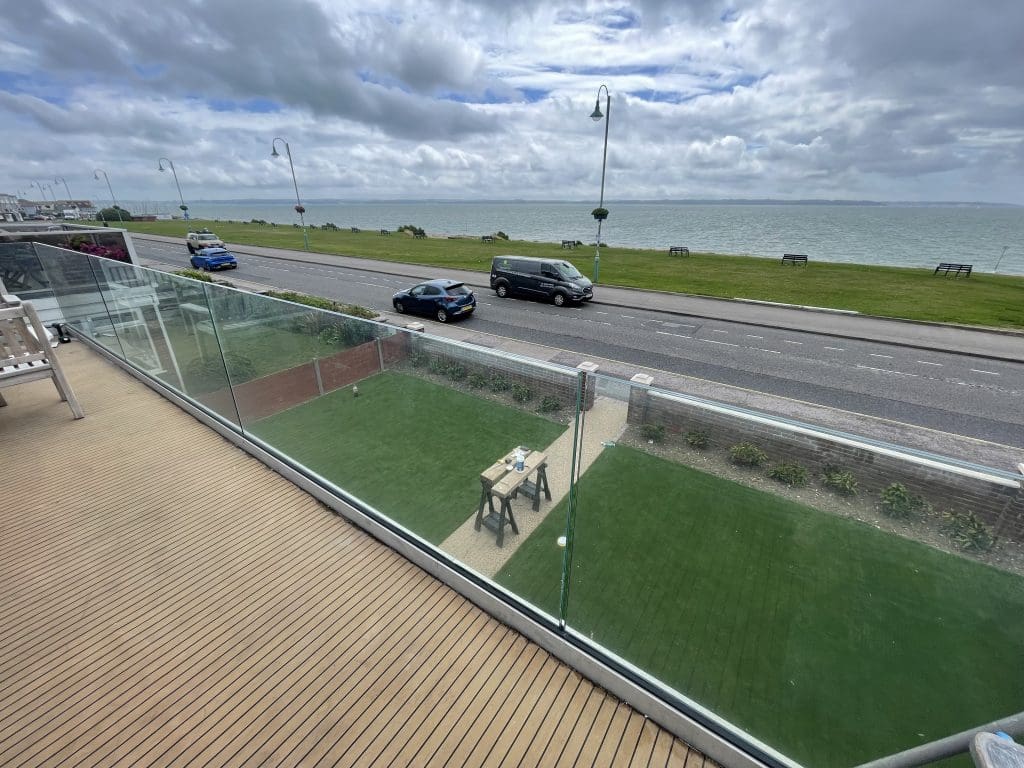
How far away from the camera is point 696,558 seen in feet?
10.7

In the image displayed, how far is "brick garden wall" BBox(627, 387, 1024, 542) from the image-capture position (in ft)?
7.07

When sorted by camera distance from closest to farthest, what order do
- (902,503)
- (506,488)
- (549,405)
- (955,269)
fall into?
(902,503)
(549,405)
(506,488)
(955,269)

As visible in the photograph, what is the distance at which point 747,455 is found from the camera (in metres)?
3.01

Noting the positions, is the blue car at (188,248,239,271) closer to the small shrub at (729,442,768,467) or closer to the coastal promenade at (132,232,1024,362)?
the coastal promenade at (132,232,1024,362)

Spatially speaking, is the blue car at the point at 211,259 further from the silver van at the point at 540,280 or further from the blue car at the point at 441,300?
the silver van at the point at 540,280

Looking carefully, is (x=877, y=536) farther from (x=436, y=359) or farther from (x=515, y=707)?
(x=436, y=359)

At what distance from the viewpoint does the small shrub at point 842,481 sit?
8.65 feet

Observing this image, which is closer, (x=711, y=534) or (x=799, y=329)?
(x=711, y=534)

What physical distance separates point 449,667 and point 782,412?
29.5 ft

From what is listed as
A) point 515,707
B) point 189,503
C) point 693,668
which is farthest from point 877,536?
point 189,503

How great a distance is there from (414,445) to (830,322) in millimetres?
18398

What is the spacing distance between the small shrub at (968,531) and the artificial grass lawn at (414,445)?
2.68 m

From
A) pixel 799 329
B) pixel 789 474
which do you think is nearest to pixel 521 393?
pixel 789 474

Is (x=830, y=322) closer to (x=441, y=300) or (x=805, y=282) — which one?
(x=805, y=282)
